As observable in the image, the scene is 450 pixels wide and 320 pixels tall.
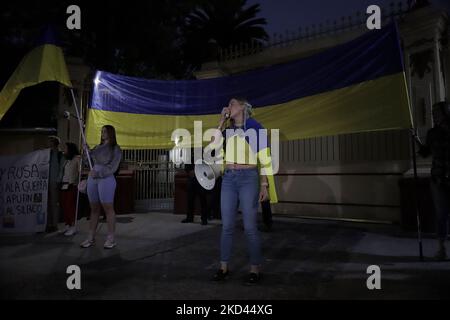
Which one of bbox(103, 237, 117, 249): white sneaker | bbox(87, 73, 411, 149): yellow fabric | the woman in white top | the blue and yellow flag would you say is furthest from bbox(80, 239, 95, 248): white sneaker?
the blue and yellow flag

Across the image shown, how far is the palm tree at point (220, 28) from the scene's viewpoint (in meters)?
22.1

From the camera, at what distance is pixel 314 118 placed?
4.72m

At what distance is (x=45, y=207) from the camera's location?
6.19 meters

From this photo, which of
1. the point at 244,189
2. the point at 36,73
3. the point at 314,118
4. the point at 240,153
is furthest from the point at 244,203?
the point at 36,73

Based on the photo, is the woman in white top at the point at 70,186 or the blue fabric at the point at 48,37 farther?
the woman in white top at the point at 70,186

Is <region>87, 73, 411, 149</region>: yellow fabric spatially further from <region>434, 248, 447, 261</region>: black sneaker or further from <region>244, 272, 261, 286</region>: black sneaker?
<region>244, 272, 261, 286</region>: black sneaker

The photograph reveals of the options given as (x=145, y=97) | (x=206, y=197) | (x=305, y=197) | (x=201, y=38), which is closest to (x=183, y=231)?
(x=206, y=197)

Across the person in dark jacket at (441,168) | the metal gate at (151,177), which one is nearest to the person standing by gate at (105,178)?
the person in dark jacket at (441,168)

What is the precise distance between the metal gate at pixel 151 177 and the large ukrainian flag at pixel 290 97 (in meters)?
4.33

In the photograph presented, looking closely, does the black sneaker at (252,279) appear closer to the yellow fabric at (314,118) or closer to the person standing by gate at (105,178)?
the yellow fabric at (314,118)

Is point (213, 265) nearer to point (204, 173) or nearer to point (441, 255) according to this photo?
point (204, 173)

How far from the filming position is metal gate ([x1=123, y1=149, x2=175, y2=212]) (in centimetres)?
1009

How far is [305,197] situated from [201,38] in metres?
17.8

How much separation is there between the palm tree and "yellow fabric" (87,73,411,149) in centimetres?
1736
